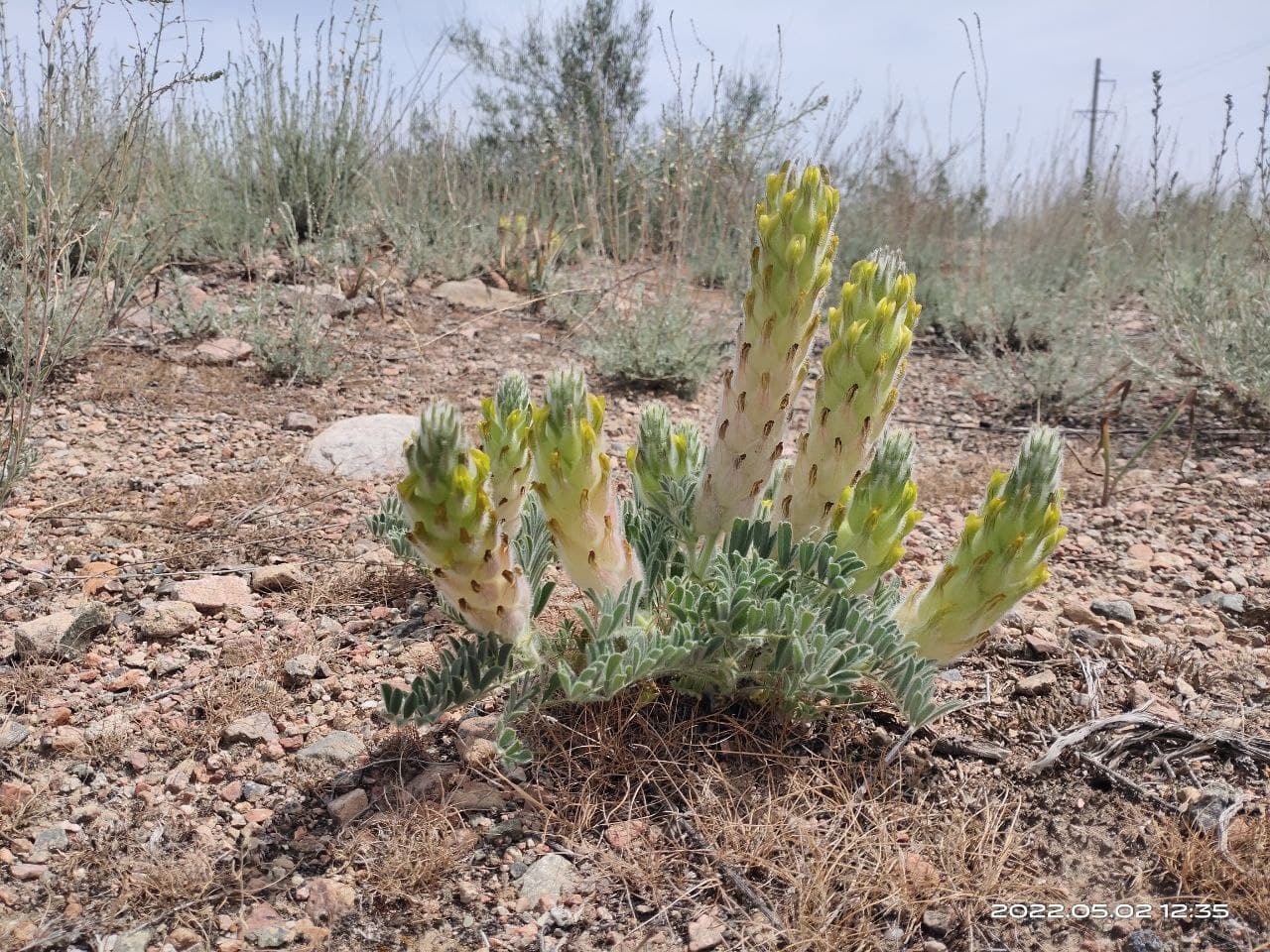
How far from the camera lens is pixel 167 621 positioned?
2371 mm

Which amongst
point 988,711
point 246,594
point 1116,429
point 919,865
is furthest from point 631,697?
point 1116,429

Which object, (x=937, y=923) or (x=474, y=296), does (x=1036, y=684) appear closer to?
(x=937, y=923)

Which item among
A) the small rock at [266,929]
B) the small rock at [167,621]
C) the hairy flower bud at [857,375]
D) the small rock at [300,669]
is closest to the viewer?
the small rock at [266,929]

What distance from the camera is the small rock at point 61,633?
7.32ft

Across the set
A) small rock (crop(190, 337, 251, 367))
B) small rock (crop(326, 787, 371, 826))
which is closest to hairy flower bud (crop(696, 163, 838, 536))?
small rock (crop(326, 787, 371, 826))

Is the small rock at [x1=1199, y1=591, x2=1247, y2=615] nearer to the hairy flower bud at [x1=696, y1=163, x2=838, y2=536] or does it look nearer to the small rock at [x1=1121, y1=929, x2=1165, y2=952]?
the small rock at [x1=1121, y1=929, x2=1165, y2=952]

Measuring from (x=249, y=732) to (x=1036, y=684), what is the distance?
1888 mm

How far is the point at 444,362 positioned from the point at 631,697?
11.4 ft

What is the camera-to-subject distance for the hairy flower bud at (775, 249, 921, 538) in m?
1.78

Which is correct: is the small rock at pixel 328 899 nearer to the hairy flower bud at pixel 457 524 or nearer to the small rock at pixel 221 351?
the hairy flower bud at pixel 457 524

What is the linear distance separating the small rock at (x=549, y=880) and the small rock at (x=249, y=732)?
0.71 m

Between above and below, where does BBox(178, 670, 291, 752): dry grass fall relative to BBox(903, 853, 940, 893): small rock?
above

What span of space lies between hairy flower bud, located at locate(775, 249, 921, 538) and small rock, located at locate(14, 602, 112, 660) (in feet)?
6.07

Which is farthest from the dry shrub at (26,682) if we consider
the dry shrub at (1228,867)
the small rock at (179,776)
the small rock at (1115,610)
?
the small rock at (1115,610)
